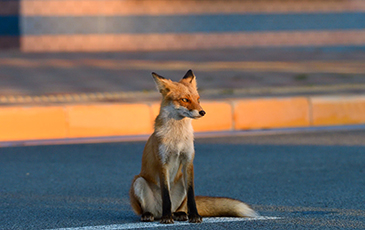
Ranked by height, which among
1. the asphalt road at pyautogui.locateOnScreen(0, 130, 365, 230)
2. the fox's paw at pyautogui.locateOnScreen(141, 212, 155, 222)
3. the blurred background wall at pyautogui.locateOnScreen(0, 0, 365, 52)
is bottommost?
the asphalt road at pyautogui.locateOnScreen(0, 130, 365, 230)

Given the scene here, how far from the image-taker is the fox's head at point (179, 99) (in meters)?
4.50

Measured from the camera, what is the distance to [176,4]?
→ 22.5m

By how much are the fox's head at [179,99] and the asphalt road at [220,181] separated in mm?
797

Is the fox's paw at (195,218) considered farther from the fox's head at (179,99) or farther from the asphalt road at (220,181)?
the fox's head at (179,99)

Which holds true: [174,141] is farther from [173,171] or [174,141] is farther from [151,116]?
[151,116]

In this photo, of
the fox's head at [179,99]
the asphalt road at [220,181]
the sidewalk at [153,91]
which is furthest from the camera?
the sidewalk at [153,91]

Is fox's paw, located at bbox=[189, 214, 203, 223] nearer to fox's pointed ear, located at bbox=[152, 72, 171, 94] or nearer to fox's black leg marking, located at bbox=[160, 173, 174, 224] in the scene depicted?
fox's black leg marking, located at bbox=[160, 173, 174, 224]

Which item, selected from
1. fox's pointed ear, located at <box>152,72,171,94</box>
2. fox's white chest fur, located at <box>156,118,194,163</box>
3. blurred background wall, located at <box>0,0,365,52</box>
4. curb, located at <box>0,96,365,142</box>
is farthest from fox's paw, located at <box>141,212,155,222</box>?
blurred background wall, located at <box>0,0,365,52</box>

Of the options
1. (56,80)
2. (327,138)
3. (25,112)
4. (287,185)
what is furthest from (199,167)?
(56,80)

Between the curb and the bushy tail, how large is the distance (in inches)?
195

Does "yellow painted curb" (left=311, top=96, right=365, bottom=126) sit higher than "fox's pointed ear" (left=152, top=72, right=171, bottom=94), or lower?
lower

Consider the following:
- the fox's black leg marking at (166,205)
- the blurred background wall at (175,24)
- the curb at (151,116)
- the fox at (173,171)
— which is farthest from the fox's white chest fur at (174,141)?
the blurred background wall at (175,24)

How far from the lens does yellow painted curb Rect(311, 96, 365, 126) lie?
10.7 m

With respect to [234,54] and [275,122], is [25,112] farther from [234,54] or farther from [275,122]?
[234,54]
